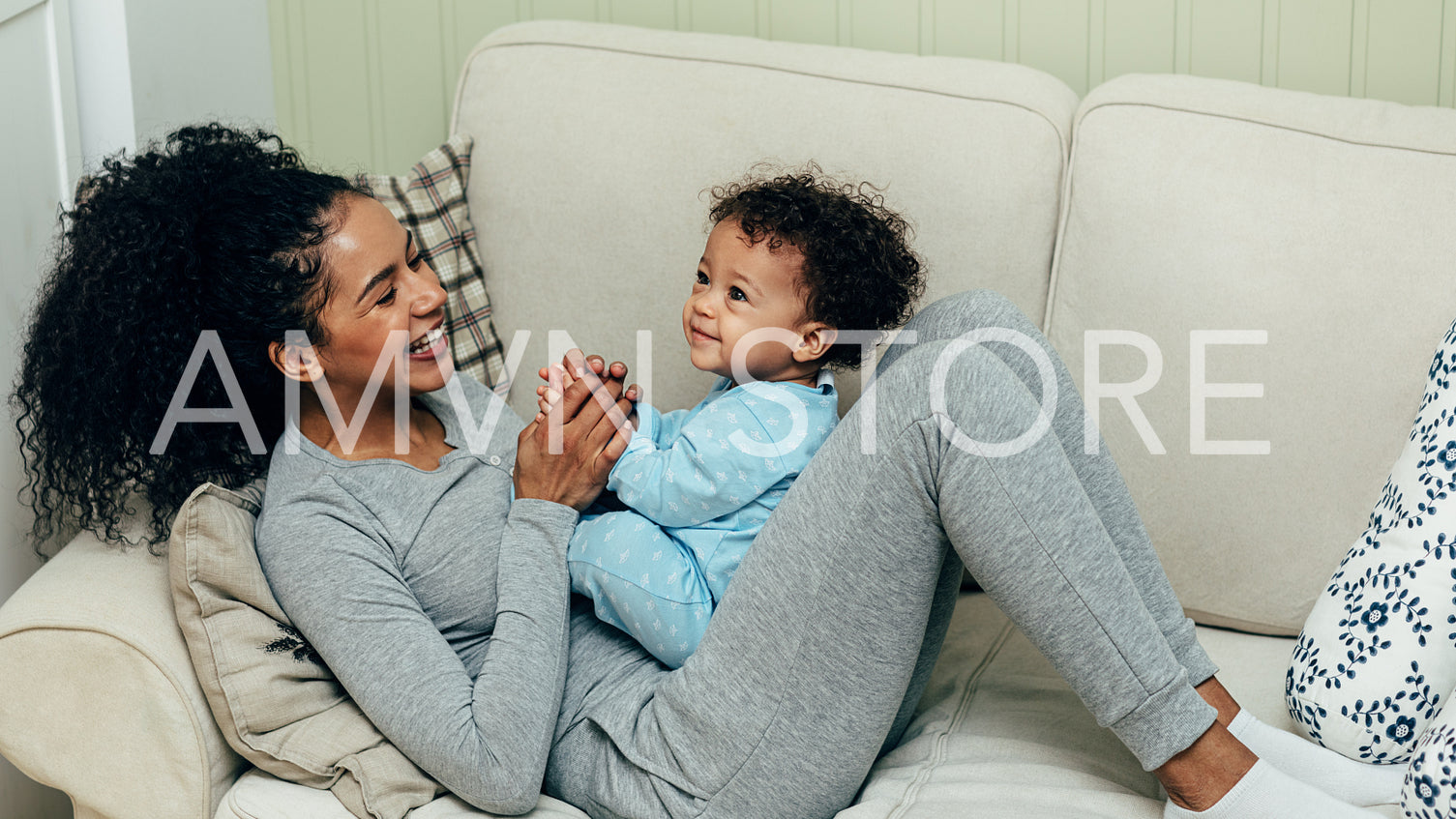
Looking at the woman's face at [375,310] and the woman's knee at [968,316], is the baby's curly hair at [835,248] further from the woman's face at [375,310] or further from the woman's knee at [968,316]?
the woman's face at [375,310]

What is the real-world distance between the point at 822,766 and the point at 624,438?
1.35 feet

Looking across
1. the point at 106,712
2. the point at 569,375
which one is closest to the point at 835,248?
the point at 569,375

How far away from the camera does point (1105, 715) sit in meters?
1.06

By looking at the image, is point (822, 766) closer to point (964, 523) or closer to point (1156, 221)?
point (964, 523)

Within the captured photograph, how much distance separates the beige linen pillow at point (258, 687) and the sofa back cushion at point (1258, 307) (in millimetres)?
975

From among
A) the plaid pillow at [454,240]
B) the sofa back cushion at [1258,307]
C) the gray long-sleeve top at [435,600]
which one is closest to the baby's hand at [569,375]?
the gray long-sleeve top at [435,600]

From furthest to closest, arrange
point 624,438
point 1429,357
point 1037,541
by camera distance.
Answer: point 1429,357, point 624,438, point 1037,541

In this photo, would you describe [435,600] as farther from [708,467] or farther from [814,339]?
[814,339]

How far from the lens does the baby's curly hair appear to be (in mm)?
1337

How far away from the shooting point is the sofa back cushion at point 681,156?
156 cm

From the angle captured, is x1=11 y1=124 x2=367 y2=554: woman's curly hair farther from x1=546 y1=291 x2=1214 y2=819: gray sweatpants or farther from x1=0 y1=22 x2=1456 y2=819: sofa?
x1=546 y1=291 x2=1214 y2=819: gray sweatpants

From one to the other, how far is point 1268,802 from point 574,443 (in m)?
0.76

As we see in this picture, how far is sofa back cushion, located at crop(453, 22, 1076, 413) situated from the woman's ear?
1.40ft

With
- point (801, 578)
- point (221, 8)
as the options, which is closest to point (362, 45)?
point (221, 8)
